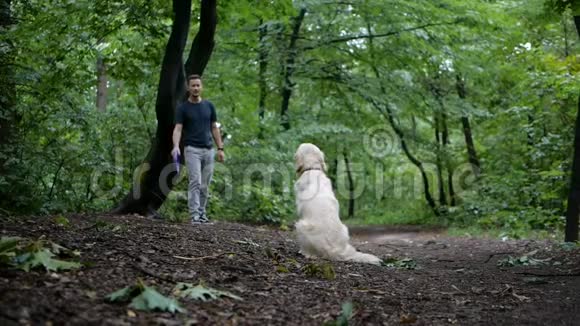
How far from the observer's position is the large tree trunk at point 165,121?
8320 mm

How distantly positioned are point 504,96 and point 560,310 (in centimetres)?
1678

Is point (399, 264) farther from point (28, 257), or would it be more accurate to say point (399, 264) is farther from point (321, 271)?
point (28, 257)

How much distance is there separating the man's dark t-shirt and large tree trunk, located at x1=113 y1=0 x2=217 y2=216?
25cm

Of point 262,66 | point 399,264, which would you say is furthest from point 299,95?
point 399,264

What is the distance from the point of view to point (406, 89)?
53.8ft

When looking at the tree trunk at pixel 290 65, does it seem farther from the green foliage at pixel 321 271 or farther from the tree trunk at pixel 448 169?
the green foliage at pixel 321 271

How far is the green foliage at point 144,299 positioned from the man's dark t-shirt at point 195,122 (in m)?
5.22

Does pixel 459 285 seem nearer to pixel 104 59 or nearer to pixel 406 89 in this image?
pixel 104 59

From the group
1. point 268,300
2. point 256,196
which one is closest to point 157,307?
point 268,300

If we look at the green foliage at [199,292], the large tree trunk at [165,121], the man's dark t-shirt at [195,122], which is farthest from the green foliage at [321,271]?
the large tree trunk at [165,121]

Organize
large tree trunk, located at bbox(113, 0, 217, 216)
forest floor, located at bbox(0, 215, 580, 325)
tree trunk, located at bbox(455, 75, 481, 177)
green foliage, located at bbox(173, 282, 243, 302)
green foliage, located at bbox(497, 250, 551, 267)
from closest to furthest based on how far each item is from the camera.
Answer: forest floor, located at bbox(0, 215, 580, 325)
green foliage, located at bbox(173, 282, 243, 302)
green foliage, located at bbox(497, 250, 551, 267)
large tree trunk, located at bbox(113, 0, 217, 216)
tree trunk, located at bbox(455, 75, 481, 177)

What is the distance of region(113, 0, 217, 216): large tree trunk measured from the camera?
832 cm

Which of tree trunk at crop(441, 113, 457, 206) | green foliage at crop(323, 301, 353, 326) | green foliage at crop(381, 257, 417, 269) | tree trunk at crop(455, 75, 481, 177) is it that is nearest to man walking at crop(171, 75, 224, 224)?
green foliage at crop(381, 257, 417, 269)

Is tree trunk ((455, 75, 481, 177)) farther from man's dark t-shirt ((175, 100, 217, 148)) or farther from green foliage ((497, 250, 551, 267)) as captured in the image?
man's dark t-shirt ((175, 100, 217, 148))
